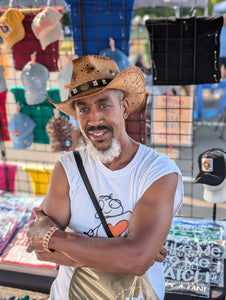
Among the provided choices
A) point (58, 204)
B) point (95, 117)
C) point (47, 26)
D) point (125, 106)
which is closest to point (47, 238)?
point (58, 204)

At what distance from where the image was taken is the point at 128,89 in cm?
163

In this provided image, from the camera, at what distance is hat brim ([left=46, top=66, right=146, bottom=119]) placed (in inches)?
58.2

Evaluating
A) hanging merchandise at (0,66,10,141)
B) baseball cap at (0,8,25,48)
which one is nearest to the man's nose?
baseball cap at (0,8,25,48)

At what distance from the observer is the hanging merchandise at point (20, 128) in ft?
10.3

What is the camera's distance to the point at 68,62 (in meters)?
2.83

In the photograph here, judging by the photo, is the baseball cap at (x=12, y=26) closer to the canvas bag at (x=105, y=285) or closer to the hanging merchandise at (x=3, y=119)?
the hanging merchandise at (x=3, y=119)

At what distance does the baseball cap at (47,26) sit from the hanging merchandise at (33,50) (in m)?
0.16

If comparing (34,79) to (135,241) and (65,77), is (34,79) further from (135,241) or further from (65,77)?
(135,241)

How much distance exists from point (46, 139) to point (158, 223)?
224cm

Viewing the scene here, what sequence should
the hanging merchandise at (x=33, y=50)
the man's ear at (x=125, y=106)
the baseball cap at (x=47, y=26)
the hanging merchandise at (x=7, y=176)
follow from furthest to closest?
the hanging merchandise at (x=7, y=176), the hanging merchandise at (x=33, y=50), the baseball cap at (x=47, y=26), the man's ear at (x=125, y=106)

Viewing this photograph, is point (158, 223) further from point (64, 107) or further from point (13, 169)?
point (13, 169)

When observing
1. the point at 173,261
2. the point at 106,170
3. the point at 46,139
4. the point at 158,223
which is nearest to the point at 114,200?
the point at 106,170

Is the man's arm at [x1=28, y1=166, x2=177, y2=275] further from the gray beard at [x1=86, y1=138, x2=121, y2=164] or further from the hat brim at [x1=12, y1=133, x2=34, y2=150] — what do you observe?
the hat brim at [x1=12, y1=133, x2=34, y2=150]

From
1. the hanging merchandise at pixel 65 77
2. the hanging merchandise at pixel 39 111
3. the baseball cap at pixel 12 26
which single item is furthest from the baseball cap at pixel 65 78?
the baseball cap at pixel 12 26
